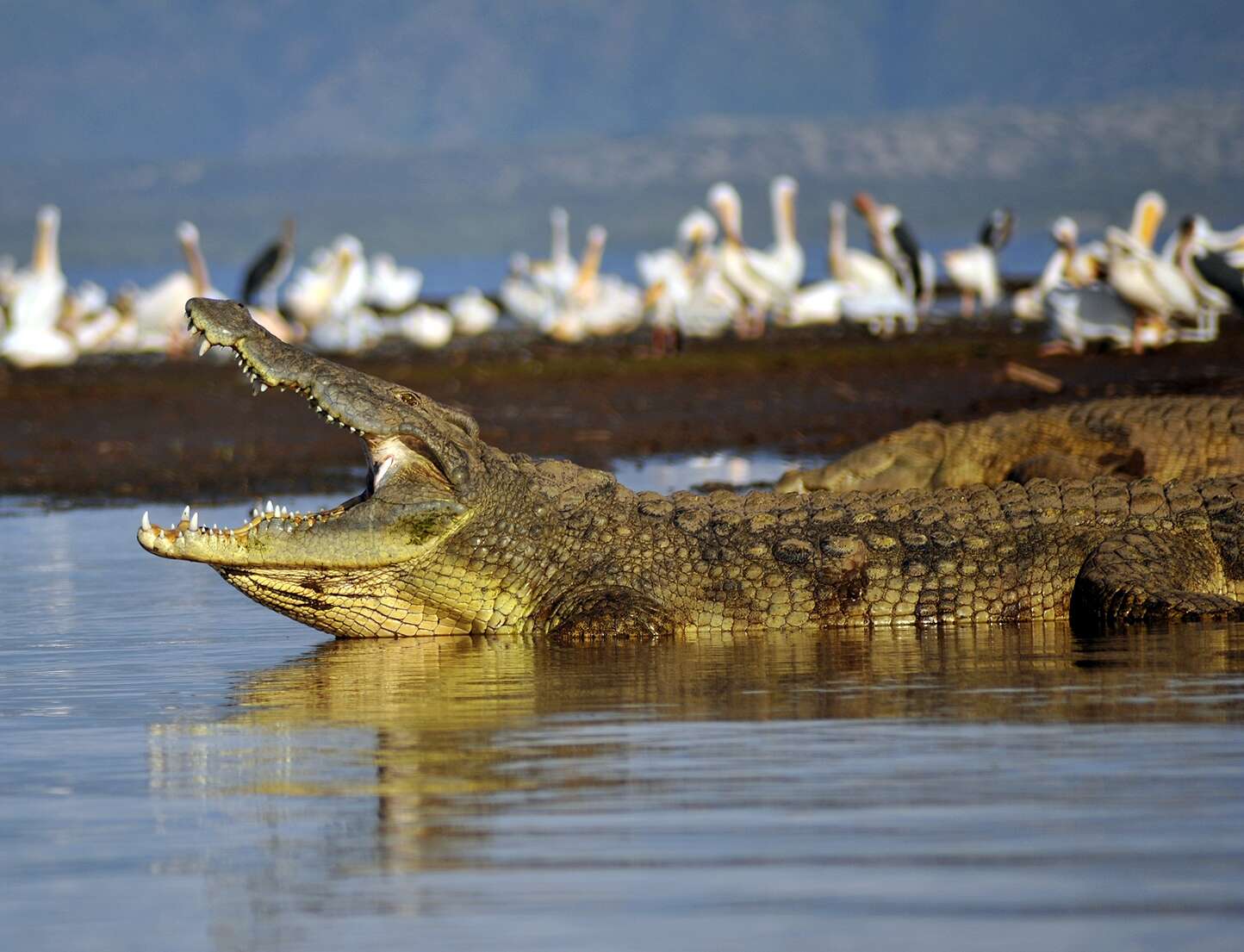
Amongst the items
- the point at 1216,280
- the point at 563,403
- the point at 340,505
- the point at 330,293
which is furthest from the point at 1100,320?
the point at 340,505

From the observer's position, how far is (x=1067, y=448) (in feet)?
31.9

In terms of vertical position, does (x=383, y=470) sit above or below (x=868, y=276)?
below

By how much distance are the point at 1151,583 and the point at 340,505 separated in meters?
2.68

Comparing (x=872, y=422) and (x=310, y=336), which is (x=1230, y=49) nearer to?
(x=310, y=336)

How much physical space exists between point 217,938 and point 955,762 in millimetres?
1765

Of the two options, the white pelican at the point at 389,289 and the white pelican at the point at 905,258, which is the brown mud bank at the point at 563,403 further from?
the white pelican at the point at 389,289

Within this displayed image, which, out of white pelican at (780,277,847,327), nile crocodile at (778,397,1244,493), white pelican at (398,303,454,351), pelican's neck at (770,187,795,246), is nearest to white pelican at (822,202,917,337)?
white pelican at (780,277,847,327)

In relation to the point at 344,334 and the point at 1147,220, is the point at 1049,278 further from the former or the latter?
the point at 344,334

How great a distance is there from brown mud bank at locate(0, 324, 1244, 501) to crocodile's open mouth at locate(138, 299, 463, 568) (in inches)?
227

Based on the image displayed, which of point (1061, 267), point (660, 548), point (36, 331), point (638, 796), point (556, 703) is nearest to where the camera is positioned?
point (638, 796)

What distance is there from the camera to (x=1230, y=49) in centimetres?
14612

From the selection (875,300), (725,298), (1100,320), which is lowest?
(1100,320)

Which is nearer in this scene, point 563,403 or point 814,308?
point 563,403

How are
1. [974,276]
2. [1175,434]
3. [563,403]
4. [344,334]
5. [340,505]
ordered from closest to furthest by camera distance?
[340,505] → [1175,434] → [563,403] → [344,334] → [974,276]
